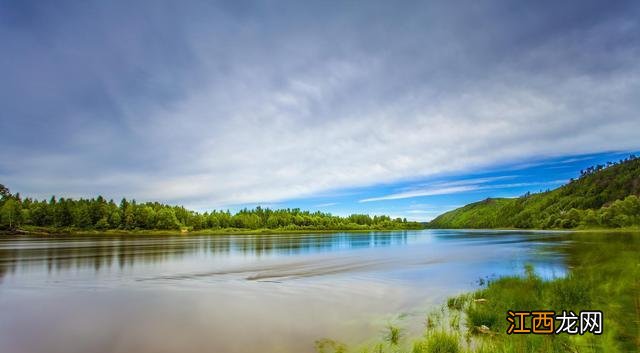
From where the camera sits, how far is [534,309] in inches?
573

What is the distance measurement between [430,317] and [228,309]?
34.2ft

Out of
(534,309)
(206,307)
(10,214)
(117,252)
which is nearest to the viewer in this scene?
(534,309)

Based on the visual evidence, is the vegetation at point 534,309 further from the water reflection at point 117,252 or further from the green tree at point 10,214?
the green tree at point 10,214

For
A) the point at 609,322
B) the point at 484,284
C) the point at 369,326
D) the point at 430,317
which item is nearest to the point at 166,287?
the point at 369,326

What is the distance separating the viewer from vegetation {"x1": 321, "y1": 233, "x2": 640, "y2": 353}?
876 centimetres

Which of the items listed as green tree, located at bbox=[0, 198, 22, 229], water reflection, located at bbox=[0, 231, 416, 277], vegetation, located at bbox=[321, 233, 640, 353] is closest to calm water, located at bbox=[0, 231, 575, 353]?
vegetation, located at bbox=[321, 233, 640, 353]

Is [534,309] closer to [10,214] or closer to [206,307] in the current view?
[206,307]

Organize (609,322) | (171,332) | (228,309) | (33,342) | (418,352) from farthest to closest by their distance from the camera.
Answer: (228,309), (171,332), (33,342), (418,352), (609,322)

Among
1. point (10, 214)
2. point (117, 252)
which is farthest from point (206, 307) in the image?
point (10, 214)

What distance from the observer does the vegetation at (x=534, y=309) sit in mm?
8758

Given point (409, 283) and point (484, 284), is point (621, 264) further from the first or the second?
point (409, 283)

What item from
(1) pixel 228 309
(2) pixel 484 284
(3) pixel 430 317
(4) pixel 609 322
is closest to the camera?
(4) pixel 609 322

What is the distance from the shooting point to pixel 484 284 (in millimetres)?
25328

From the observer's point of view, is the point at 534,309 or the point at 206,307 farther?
the point at 206,307
